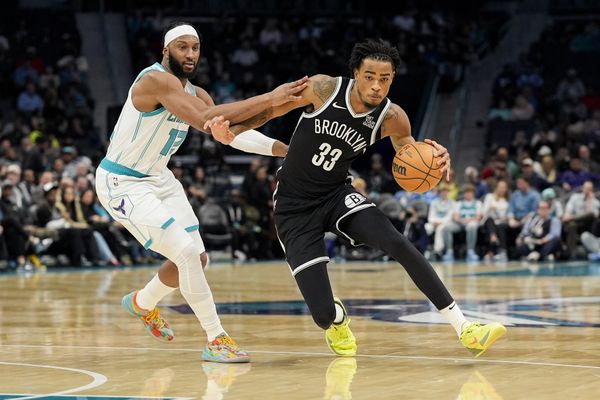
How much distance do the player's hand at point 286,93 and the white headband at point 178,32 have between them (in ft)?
2.40

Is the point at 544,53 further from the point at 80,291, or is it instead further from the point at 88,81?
the point at 80,291

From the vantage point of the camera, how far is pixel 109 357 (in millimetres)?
7523

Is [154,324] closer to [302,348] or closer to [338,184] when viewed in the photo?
[302,348]

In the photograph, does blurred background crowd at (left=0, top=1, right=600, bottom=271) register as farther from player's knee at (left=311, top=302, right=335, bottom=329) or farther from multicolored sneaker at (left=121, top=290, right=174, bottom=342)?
player's knee at (left=311, top=302, right=335, bottom=329)

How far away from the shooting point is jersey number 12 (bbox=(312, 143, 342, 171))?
24.8ft

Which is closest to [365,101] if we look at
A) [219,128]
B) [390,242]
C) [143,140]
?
[390,242]

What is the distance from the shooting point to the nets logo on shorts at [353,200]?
7625mm

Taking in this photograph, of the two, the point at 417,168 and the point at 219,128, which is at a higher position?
the point at 219,128

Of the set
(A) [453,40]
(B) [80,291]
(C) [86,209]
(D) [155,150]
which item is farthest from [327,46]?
(D) [155,150]

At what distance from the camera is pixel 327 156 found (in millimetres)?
7578

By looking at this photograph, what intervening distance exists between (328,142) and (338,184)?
372mm

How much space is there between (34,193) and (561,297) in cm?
1007

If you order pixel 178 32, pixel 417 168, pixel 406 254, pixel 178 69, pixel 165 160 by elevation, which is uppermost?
pixel 178 32

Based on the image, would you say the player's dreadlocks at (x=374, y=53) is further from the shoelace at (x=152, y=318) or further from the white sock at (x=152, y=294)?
the shoelace at (x=152, y=318)
